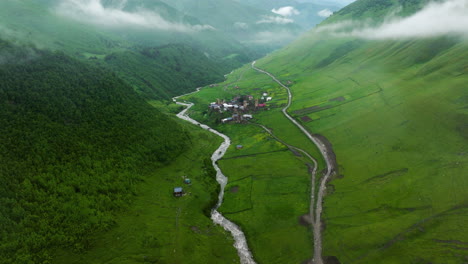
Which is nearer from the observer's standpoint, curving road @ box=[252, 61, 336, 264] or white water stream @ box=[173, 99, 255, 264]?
curving road @ box=[252, 61, 336, 264]

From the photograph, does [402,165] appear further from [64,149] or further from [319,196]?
[64,149]

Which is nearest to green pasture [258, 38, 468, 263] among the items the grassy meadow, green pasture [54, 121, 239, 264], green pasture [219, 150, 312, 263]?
green pasture [219, 150, 312, 263]

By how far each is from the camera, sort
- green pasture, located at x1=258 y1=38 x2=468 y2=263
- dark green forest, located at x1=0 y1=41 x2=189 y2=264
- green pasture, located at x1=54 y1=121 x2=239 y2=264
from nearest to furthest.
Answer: green pasture, located at x1=54 y1=121 x2=239 y2=264 → green pasture, located at x1=258 y1=38 x2=468 y2=263 → dark green forest, located at x1=0 y1=41 x2=189 y2=264

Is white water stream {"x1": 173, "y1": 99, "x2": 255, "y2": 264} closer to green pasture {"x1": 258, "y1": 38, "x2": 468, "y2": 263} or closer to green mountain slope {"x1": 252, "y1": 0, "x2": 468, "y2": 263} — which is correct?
green mountain slope {"x1": 252, "y1": 0, "x2": 468, "y2": 263}

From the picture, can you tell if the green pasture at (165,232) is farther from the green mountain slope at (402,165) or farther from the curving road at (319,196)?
the green mountain slope at (402,165)

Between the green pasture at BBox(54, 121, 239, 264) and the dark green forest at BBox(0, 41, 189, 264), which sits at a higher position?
the dark green forest at BBox(0, 41, 189, 264)

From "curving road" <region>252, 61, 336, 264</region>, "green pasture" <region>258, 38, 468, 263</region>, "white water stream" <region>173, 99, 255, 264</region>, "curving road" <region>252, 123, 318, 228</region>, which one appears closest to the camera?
"green pasture" <region>258, 38, 468, 263</region>
